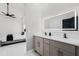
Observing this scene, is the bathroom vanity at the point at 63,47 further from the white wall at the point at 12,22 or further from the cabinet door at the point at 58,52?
the white wall at the point at 12,22

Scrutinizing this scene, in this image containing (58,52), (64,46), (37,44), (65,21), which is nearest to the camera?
(64,46)

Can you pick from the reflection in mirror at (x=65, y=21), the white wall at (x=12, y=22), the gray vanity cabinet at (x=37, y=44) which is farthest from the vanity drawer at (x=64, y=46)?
the white wall at (x=12, y=22)

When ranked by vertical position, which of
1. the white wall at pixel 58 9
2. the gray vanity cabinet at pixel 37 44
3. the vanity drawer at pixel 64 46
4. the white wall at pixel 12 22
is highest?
the white wall at pixel 58 9

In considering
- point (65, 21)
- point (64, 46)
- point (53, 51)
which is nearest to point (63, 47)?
point (64, 46)

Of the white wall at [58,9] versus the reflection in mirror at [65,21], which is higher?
the white wall at [58,9]

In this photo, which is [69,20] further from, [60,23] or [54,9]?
[54,9]

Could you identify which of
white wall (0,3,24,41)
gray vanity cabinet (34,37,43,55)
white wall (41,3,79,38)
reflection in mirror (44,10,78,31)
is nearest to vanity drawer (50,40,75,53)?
white wall (41,3,79,38)

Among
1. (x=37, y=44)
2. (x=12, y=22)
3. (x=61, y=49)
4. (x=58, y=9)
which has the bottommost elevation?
(x=37, y=44)

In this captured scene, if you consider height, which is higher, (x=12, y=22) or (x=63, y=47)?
(x=12, y=22)

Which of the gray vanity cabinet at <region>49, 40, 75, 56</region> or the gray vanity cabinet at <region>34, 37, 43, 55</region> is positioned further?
the gray vanity cabinet at <region>34, 37, 43, 55</region>

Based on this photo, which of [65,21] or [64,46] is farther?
[65,21]

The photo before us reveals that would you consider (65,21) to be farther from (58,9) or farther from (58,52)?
(58,52)

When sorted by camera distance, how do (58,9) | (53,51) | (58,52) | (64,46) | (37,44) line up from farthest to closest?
(37,44), (58,9), (53,51), (58,52), (64,46)

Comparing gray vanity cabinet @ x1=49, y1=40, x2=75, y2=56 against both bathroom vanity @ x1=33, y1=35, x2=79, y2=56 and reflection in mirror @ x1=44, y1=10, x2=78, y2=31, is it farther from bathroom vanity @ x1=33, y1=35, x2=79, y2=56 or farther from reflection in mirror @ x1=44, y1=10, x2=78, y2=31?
reflection in mirror @ x1=44, y1=10, x2=78, y2=31
